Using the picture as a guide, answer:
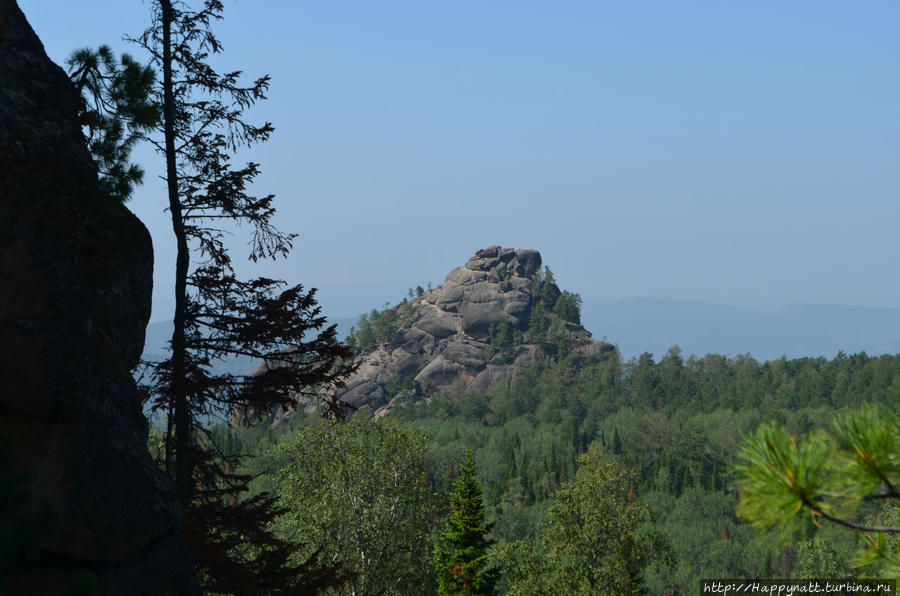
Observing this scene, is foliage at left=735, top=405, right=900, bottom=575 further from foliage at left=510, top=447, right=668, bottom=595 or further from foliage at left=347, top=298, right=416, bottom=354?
foliage at left=347, top=298, right=416, bottom=354

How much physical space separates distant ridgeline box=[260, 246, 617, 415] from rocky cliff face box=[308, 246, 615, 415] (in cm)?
24

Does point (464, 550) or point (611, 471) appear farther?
point (611, 471)

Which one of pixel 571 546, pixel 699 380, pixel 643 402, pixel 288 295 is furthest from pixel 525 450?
pixel 288 295

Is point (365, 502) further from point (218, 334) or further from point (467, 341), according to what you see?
point (467, 341)

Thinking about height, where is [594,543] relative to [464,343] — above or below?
below

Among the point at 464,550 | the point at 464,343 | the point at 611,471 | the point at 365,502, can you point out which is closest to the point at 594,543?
the point at 611,471

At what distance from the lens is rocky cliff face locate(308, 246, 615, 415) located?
180250 mm

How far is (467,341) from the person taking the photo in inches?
7446

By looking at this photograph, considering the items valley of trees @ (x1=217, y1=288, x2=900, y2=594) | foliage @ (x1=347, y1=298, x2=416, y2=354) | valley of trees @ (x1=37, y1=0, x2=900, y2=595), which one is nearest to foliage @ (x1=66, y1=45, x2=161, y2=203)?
valley of trees @ (x1=37, y1=0, x2=900, y2=595)

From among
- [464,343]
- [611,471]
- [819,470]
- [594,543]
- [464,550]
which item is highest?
[464,343]

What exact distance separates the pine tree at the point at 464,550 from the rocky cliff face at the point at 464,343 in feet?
486

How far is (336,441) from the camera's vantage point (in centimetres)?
2831

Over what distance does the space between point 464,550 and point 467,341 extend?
16090 cm

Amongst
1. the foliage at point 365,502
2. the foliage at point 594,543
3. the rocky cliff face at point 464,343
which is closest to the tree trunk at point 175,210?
the foliage at point 365,502
